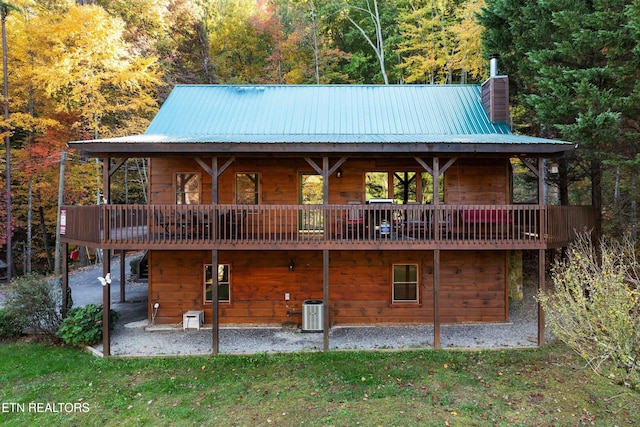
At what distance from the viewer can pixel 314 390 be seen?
7.33 m

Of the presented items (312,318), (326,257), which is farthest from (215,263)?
(312,318)

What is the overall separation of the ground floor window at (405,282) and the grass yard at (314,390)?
261 centimetres

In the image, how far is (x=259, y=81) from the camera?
23828 millimetres

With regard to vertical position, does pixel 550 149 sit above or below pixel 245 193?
above

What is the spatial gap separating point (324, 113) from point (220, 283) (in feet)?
22.7

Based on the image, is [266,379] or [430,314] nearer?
[266,379]

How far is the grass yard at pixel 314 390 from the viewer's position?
643 cm

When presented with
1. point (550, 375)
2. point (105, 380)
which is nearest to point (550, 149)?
point (550, 375)

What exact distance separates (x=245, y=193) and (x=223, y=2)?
25756 mm

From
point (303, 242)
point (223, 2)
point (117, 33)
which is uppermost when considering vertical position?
point (223, 2)

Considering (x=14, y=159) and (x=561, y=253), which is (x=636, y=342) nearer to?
(x=561, y=253)

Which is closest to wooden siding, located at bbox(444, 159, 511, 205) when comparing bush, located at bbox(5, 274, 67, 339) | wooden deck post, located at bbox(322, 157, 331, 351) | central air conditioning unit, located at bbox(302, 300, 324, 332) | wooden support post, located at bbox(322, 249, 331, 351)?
wooden deck post, located at bbox(322, 157, 331, 351)

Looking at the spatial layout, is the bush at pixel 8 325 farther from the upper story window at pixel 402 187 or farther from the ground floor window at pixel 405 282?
the upper story window at pixel 402 187

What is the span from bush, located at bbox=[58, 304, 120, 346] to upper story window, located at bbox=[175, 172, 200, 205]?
153 inches
